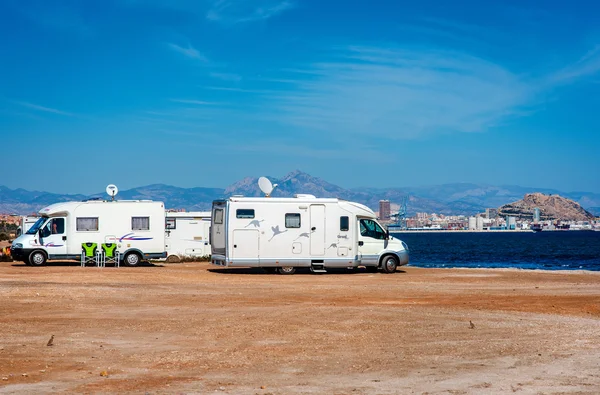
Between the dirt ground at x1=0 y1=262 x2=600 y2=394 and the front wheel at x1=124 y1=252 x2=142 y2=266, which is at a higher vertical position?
the front wheel at x1=124 y1=252 x2=142 y2=266

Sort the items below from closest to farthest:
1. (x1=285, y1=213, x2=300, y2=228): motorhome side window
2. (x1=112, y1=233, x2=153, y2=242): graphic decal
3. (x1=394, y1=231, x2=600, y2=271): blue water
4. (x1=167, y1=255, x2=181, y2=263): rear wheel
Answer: (x1=285, y1=213, x2=300, y2=228): motorhome side window → (x1=112, y1=233, x2=153, y2=242): graphic decal → (x1=167, y1=255, x2=181, y2=263): rear wheel → (x1=394, y1=231, x2=600, y2=271): blue water

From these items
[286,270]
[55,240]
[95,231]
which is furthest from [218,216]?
[55,240]

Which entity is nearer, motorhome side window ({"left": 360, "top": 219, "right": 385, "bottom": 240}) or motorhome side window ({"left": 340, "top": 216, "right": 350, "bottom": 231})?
motorhome side window ({"left": 340, "top": 216, "right": 350, "bottom": 231})

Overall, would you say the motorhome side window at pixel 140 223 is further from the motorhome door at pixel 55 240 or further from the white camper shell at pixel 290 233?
the white camper shell at pixel 290 233

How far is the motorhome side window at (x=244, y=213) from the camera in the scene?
28.8 m

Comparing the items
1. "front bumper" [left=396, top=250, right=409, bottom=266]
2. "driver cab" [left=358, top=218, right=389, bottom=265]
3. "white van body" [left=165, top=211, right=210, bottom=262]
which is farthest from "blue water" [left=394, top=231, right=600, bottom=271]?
"driver cab" [left=358, top=218, right=389, bottom=265]

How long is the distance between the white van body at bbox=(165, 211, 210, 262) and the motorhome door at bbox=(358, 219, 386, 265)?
1060 cm

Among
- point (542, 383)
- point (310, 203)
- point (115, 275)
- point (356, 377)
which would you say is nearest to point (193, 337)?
point (356, 377)

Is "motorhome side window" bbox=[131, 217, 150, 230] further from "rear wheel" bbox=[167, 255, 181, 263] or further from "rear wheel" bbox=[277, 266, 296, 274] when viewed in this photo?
"rear wheel" bbox=[277, 266, 296, 274]

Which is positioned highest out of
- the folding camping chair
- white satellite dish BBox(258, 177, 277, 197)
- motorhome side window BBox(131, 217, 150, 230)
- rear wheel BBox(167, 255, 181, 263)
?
white satellite dish BBox(258, 177, 277, 197)

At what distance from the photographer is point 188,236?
38.3 metres

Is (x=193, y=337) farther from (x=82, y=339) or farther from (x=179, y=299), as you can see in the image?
(x=179, y=299)

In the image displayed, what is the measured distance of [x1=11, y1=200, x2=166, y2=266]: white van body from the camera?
32.2 metres

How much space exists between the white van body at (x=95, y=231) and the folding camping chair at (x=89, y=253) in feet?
0.44
